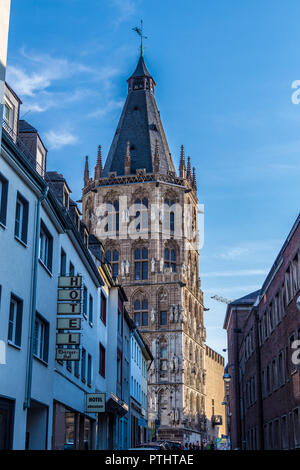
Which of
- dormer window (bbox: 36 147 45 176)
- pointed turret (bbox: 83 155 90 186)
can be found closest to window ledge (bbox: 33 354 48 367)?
dormer window (bbox: 36 147 45 176)

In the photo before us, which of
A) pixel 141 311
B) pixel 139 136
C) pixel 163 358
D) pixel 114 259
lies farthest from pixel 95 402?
pixel 139 136

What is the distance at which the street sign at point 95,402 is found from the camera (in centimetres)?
2891

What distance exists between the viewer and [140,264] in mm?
99562

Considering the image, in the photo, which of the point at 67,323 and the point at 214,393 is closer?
the point at 67,323

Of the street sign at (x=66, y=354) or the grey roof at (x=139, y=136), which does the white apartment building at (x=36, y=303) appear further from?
the grey roof at (x=139, y=136)

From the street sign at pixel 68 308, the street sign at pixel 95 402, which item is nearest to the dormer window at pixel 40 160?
the street sign at pixel 68 308

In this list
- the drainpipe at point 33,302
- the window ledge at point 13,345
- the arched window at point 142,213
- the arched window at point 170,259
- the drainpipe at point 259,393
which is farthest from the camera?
the arched window at point 170,259

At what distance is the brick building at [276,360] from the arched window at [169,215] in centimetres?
5355

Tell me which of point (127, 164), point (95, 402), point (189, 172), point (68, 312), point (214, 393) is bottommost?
point (95, 402)

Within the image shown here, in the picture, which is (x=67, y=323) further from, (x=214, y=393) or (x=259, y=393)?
(x=214, y=393)

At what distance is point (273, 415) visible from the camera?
1330 inches

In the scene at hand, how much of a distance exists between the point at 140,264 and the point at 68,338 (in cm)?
7572

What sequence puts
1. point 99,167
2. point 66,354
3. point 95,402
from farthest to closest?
point 99,167 → point 95,402 → point 66,354
